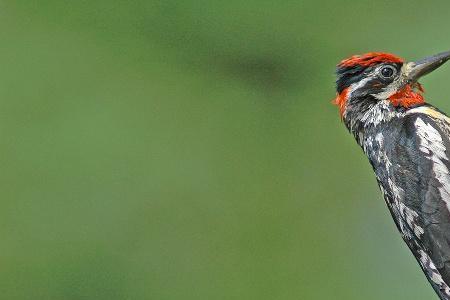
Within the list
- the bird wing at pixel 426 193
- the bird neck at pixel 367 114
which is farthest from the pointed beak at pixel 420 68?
the bird wing at pixel 426 193

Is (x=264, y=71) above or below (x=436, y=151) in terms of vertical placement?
above

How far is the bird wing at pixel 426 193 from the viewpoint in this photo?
5301 millimetres

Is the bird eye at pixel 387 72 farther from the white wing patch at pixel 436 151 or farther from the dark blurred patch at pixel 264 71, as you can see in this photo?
the dark blurred patch at pixel 264 71

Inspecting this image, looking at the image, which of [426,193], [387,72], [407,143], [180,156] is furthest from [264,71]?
[426,193]

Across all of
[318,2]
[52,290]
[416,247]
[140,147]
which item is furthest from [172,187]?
[416,247]

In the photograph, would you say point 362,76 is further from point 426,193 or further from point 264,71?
point 264,71

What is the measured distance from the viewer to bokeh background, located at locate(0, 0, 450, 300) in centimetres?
851

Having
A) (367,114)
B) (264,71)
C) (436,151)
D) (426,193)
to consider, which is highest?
(264,71)

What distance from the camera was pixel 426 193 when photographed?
534cm

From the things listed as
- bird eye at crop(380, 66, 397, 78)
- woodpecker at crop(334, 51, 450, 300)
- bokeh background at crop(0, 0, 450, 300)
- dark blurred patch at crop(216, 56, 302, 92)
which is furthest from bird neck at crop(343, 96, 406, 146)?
dark blurred patch at crop(216, 56, 302, 92)

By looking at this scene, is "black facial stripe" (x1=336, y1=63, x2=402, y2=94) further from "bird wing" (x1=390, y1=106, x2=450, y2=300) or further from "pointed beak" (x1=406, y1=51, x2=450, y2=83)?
"bird wing" (x1=390, y1=106, x2=450, y2=300)

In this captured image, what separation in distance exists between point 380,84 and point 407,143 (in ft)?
1.38

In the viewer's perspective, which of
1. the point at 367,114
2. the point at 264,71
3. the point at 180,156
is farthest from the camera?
the point at 264,71

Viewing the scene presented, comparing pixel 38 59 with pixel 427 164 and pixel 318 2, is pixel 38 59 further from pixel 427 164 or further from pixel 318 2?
pixel 427 164
